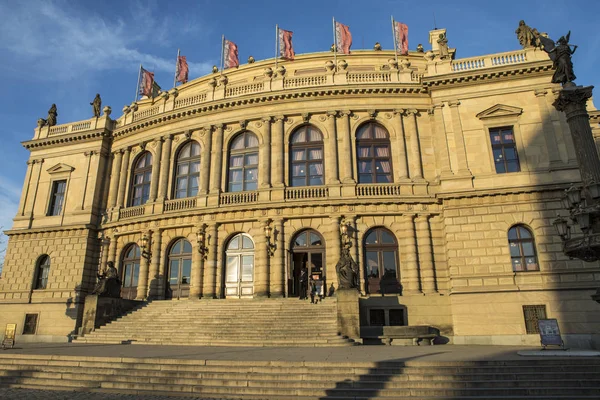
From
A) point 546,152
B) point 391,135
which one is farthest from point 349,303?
point 546,152

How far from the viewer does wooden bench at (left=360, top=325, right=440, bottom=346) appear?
703 inches

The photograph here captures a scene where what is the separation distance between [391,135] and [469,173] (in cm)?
556

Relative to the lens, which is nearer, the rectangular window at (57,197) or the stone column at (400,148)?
the stone column at (400,148)

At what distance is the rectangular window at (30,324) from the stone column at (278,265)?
17.0 m

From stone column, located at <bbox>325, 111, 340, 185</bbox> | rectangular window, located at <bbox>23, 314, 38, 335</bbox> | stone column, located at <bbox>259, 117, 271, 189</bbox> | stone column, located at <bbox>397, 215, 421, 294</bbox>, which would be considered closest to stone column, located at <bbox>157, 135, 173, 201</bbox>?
stone column, located at <bbox>259, 117, 271, 189</bbox>

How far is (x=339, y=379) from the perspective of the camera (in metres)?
10.4

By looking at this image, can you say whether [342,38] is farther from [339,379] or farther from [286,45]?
[339,379]

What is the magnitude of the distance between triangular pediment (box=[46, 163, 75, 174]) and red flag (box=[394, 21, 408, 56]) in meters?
26.9

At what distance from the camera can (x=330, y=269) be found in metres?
23.0

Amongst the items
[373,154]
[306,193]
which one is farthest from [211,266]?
[373,154]

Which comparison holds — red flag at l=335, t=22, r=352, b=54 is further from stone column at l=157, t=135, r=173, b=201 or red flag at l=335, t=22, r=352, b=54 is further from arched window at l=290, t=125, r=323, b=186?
stone column at l=157, t=135, r=173, b=201

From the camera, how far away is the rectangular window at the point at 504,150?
22.4m

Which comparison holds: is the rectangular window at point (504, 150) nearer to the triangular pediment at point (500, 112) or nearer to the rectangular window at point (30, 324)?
the triangular pediment at point (500, 112)

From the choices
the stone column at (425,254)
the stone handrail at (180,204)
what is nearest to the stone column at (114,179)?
the stone handrail at (180,204)
